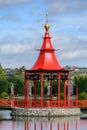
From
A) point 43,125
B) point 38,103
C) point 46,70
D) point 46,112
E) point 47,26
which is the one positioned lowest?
point 43,125

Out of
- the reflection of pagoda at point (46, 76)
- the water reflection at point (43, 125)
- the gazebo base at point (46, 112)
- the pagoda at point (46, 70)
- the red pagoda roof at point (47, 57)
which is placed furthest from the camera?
the red pagoda roof at point (47, 57)

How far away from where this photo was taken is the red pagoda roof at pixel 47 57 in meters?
59.1

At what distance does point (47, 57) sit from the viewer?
59.4 m

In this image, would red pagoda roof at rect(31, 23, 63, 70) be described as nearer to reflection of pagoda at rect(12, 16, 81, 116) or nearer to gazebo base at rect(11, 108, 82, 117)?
reflection of pagoda at rect(12, 16, 81, 116)

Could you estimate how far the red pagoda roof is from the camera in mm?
59062

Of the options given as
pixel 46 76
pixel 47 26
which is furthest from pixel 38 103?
pixel 47 26

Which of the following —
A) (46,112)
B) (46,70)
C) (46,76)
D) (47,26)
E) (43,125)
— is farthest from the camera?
(46,76)

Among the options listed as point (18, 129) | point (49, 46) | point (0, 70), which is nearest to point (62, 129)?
point (18, 129)

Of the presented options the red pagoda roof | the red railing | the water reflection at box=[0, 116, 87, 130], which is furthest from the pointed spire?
the water reflection at box=[0, 116, 87, 130]

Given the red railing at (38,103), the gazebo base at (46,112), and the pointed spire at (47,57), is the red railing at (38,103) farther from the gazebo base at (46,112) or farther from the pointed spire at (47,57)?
the pointed spire at (47,57)

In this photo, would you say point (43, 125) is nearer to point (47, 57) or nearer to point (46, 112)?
point (46, 112)

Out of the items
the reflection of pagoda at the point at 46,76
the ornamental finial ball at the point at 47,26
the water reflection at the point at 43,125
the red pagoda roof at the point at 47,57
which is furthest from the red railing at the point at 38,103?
the water reflection at the point at 43,125

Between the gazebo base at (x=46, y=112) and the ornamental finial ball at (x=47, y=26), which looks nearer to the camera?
the gazebo base at (x=46, y=112)

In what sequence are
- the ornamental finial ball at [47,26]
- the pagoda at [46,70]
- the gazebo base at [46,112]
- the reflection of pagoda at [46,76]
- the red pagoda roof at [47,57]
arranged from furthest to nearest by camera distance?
1. the ornamental finial ball at [47,26]
2. the red pagoda roof at [47,57]
3. the pagoda at [46,70]
4. the reflection of pagoda at [46,76]
5. the gazebo base at [46,112]
